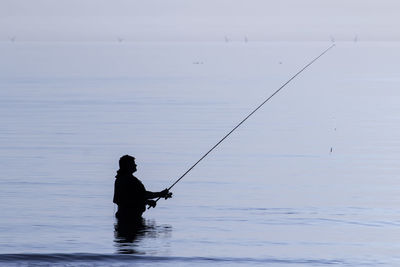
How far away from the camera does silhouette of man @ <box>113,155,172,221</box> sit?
17.0 meters

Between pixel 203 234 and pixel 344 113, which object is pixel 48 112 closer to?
pixel 344 113

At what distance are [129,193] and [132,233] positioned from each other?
3.01ft

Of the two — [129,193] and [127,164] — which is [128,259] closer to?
[129,193]

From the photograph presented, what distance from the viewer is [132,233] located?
17.7 metres

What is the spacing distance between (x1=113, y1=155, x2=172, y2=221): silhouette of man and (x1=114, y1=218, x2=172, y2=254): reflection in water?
0.32m

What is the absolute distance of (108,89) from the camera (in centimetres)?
7625

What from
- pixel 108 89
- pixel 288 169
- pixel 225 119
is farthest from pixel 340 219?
pixel 108 89

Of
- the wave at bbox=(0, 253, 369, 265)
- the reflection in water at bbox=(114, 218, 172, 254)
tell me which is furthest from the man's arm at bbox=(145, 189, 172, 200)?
the wave at bbox=(0, 253, 369, 265)

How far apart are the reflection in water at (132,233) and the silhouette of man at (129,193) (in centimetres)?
32

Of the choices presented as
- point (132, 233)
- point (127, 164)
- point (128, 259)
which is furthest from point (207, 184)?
point (128, 259)

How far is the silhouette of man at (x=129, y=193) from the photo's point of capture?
17.0 meters

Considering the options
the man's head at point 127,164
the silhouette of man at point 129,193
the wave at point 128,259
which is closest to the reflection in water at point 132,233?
the silhouette of man at point 129,193

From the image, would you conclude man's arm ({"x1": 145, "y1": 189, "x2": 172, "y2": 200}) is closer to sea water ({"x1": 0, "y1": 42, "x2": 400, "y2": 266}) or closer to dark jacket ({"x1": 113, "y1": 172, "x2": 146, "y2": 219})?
dark jacket ({"x1": 113, "y1": 172, "x2": 146, "y2": 219})

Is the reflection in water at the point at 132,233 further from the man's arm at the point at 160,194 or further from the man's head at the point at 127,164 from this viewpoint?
the man's head at the point at 127,164
